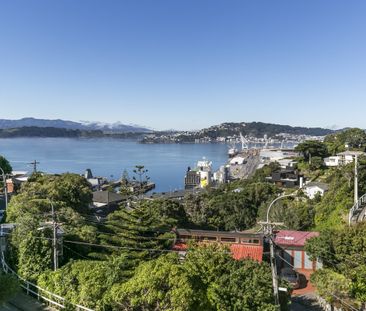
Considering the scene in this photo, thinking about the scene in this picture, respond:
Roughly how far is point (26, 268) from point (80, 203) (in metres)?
11.2

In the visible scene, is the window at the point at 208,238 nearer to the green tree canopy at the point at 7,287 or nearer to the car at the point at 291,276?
the car at the point at 291,276

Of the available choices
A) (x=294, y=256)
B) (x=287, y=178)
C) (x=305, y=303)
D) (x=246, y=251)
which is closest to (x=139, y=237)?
(x=246, y=251)

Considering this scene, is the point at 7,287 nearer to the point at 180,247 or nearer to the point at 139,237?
the point at 139,237

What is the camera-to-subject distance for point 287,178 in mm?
44156

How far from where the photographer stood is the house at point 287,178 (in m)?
42.8

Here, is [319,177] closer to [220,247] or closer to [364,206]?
[364,206]

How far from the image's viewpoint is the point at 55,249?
1094 cm

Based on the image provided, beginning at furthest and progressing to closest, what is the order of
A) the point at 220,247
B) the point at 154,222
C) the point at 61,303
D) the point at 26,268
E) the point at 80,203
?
the point at 80,203 → the point at 154,222 → the point at 26,268 → the point at 220,247 → the point at 61,303

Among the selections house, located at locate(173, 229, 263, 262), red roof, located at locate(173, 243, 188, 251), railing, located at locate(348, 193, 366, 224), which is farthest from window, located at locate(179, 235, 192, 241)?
railing, located at locate(348, 193, 366, 224)

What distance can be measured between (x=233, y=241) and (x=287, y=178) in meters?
30.1

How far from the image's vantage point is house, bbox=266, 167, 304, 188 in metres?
Answer: 42.8

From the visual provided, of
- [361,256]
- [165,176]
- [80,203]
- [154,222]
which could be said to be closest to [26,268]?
[154,222]

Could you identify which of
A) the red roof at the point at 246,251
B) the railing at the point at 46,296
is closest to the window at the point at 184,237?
the red roof at the point at 246,251

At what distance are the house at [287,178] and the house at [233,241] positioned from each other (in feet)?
92.1
